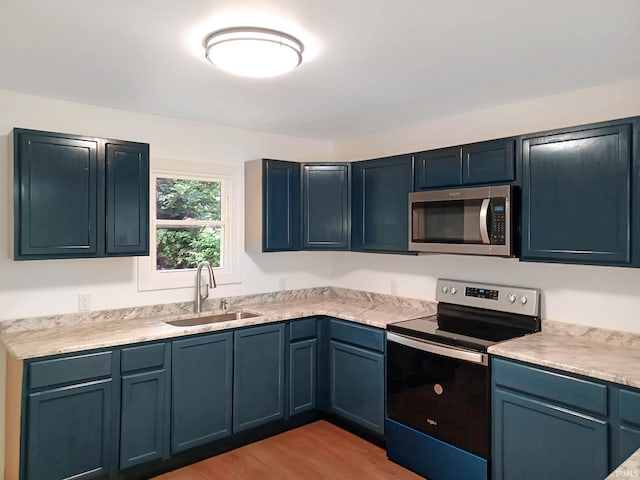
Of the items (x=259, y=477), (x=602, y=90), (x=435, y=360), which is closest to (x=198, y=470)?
(x=259, y=477)

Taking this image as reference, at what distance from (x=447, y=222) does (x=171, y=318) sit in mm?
2038

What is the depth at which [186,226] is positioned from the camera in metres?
3.53

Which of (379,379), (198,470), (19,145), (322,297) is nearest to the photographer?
(19,145)

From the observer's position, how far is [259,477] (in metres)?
2.84

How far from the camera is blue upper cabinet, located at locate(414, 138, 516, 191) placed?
2699mm

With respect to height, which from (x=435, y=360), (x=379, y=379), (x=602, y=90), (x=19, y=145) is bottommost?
(x=379, y=379)

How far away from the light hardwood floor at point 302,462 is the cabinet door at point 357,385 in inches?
7.4

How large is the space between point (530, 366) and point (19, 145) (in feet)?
9.73

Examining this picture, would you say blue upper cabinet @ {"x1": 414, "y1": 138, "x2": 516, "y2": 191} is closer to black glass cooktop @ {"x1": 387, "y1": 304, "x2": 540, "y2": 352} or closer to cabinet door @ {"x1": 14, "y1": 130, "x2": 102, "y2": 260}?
black glass cooktop @ {"x1": 387, "y1": 304, "x2": 540, "y2": 352}

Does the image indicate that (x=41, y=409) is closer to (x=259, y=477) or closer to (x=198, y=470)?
(x=198, y=470)

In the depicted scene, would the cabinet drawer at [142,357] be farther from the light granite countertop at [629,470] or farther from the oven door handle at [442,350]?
the light granite countertop at [629,470]

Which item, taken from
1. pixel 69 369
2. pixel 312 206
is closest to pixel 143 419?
pixel 69 369

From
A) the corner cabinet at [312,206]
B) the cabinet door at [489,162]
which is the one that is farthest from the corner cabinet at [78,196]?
the cabinet door at [489,162]

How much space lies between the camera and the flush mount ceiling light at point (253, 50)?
6.20 ft
